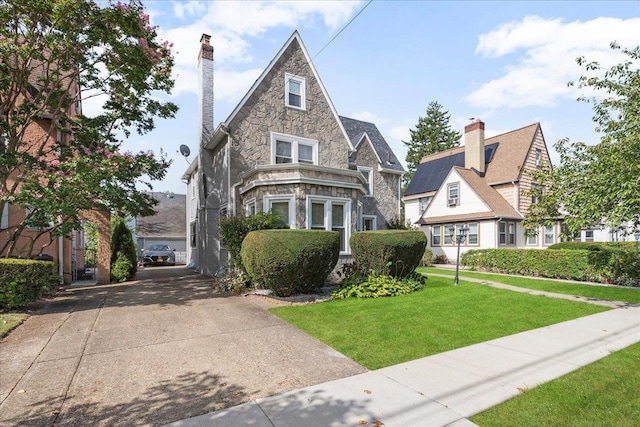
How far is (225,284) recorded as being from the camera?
36.2 feet

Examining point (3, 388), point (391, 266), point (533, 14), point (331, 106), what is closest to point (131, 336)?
point (3, 388)

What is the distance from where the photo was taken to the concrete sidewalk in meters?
3.28

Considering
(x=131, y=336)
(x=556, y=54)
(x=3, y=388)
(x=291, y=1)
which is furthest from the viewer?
(x=556, y=54)

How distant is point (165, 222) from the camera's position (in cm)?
3238

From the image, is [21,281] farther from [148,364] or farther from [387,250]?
[387,250]

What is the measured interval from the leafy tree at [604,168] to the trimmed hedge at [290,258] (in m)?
6.83

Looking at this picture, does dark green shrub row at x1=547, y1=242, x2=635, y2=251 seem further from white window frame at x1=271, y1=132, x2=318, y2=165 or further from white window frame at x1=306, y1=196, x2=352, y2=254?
white window frame at x1=271, y1=132, x2=318, y2=165

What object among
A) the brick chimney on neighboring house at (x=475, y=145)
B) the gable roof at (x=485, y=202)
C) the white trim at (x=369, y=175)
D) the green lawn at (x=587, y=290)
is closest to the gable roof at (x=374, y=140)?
the white trim at (x=369, y=175)

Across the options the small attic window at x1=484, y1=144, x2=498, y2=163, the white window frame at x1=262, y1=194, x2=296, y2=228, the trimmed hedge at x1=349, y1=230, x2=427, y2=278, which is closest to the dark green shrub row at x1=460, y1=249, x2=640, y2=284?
the trimmed hedge at x1=349, y1=230, x2=427, y2=278

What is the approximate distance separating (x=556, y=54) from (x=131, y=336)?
1396 cm

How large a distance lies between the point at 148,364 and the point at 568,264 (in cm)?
1662

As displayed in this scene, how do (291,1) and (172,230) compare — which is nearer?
(291,1)

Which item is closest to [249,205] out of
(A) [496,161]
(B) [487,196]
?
(B) [487,196]

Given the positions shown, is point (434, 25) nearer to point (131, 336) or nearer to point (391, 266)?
point (391, 266)
